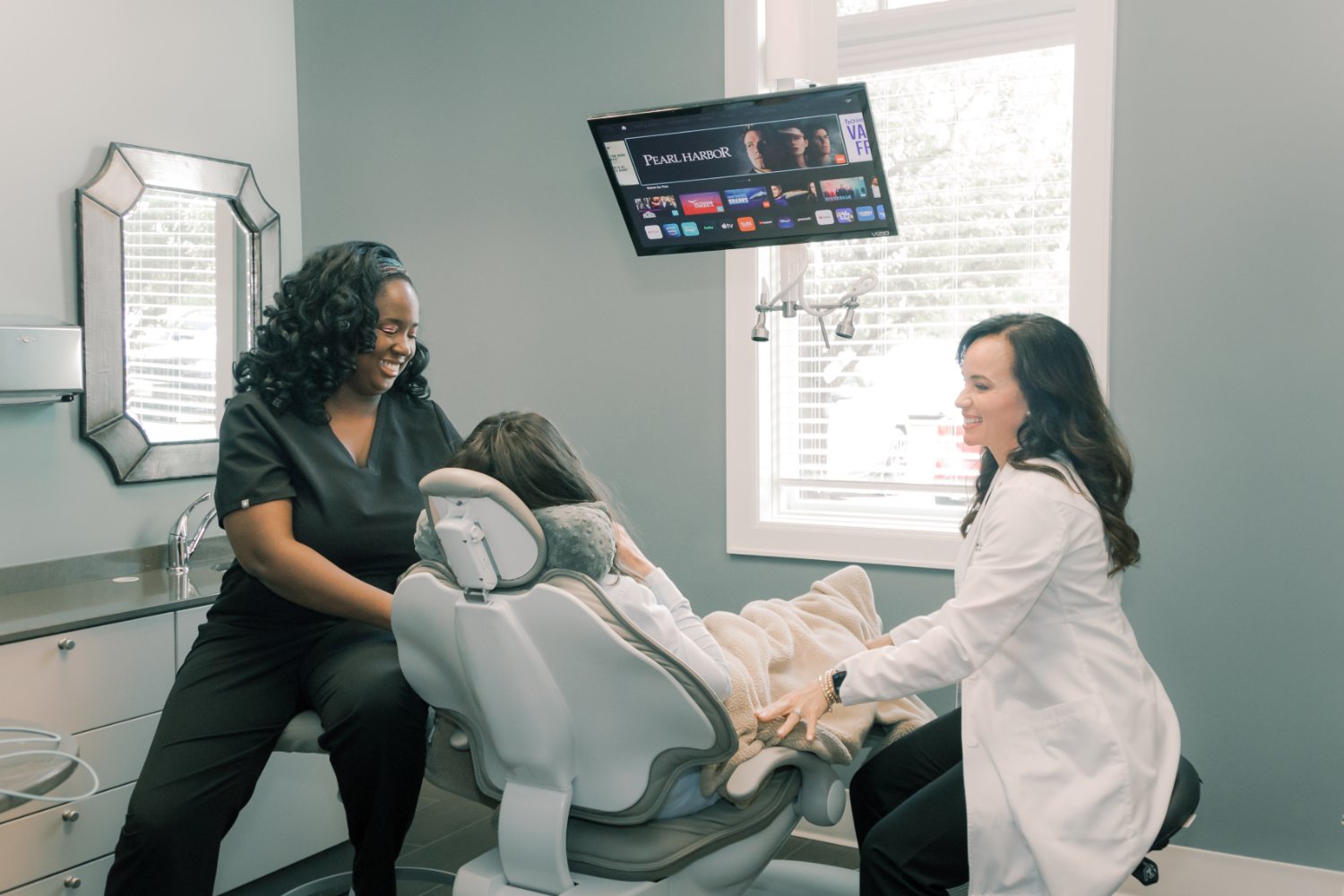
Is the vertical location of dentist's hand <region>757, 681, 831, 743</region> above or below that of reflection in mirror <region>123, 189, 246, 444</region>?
below

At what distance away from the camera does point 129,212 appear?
2.78 meters

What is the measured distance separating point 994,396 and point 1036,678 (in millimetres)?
424

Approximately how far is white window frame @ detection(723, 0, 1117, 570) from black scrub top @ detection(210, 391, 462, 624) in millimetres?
995

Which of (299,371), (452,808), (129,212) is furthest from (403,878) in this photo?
(129,212)

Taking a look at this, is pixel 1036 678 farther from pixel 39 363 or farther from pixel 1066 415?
pixel 39 363

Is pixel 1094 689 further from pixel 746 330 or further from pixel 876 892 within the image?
pixel 746 330

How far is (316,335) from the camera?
6.59ft

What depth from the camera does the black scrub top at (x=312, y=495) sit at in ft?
6.39

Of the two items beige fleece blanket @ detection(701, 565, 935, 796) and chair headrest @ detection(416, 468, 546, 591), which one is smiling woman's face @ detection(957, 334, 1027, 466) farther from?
chair headrest @ detection(416, 468, 546, 591)

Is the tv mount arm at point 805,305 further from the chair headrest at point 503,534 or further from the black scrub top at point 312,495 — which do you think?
the chair headrest at point 503,534

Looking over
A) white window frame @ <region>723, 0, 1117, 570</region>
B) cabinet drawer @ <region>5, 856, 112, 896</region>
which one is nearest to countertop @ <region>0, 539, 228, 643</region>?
cabinet drawer @ <region>5, 856, 112, 896</region>

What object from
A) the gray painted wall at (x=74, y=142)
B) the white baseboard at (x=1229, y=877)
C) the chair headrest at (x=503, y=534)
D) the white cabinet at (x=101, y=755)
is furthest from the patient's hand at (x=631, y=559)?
the gray painted wall at (x=74, y=142)

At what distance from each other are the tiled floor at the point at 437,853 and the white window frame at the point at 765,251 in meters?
0.73

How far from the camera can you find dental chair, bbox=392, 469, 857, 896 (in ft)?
4.61
